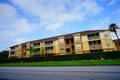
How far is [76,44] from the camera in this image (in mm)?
56188

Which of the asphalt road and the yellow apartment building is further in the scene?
the yellow apartment building

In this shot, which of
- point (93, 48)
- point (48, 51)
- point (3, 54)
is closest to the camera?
point (93, 48)

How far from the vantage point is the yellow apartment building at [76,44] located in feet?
167

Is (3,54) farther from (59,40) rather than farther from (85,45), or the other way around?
(85,45)

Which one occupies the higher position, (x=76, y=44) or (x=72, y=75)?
(x=76, y=44)

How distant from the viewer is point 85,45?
2122 inches

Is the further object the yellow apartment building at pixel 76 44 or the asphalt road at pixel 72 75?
the yellow apartment building at pixel 76 44

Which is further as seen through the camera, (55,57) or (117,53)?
(55,57)

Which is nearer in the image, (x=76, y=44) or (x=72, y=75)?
(x=72, y=75)

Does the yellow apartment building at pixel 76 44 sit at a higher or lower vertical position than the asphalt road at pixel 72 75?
higher

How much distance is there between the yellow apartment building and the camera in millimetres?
50812

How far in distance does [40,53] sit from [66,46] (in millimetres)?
15375

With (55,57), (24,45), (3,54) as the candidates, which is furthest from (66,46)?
(3,54)

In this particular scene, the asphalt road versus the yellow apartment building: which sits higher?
the yellow apartment building
